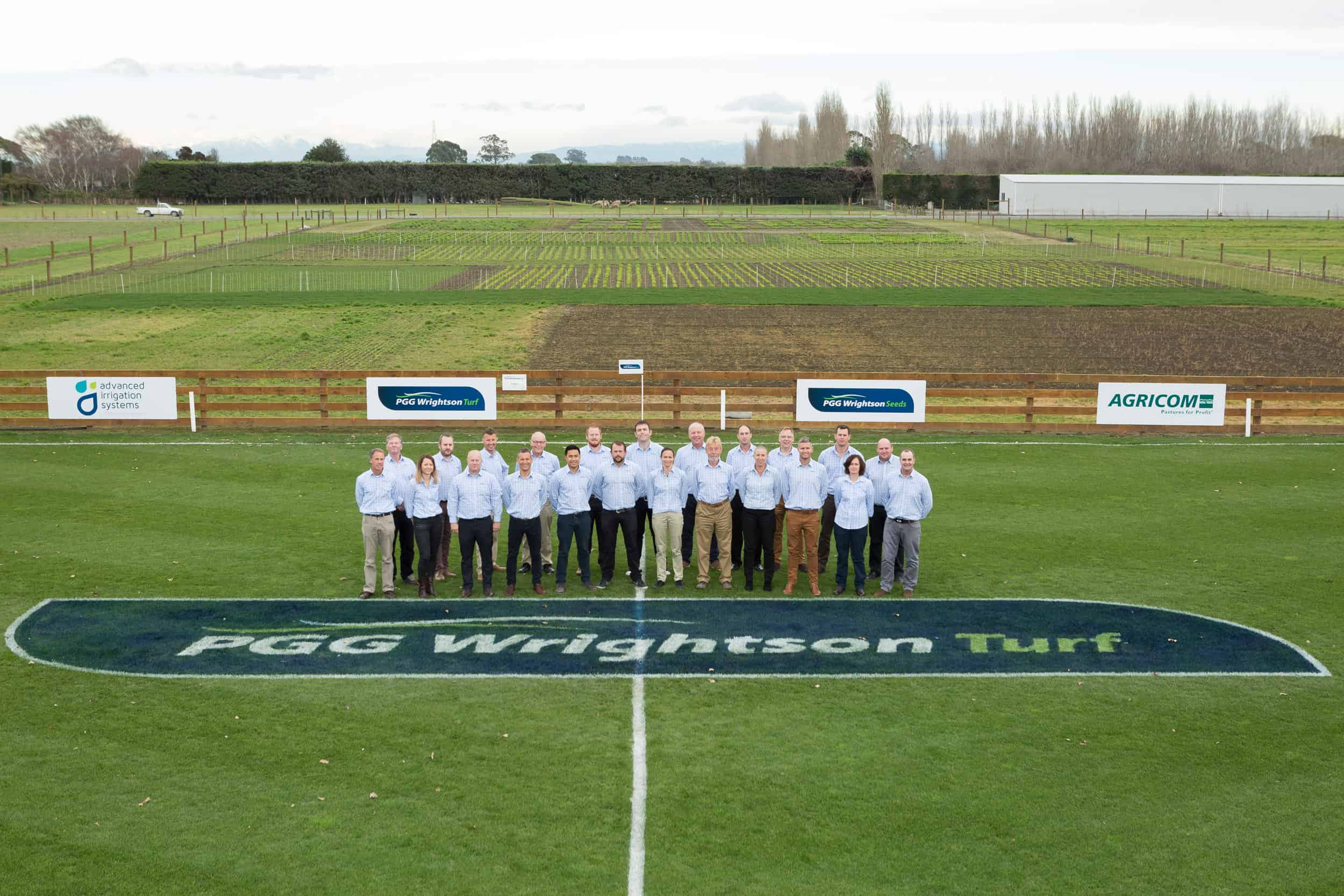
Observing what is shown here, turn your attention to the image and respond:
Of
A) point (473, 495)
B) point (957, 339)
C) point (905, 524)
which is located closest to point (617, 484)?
point (473, 495)

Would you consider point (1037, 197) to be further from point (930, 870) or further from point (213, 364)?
point (930, 870)

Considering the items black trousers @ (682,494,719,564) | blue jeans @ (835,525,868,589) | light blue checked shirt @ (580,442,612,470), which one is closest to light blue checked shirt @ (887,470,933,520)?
blue jeans @ (835,525,868,589)

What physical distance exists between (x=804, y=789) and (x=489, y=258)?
5850 cm

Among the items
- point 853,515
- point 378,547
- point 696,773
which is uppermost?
point 853,515

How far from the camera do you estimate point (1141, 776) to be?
31.6ft

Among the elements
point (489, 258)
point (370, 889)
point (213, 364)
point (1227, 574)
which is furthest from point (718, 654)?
point (489, 258)

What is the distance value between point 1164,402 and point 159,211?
88830mm

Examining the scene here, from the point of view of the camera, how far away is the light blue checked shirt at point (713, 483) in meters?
14.4

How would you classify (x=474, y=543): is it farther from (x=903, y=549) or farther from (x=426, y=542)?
(x=903, y=549)

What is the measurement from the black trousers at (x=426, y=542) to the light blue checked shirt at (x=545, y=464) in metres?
0.91

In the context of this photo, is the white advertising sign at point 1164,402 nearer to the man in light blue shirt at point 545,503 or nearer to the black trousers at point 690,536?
the black trousers at point 690,536

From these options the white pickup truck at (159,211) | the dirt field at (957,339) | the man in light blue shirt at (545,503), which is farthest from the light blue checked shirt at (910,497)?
the white pickup truck at (159,211)

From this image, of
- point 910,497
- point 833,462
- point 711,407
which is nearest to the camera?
point 910,497

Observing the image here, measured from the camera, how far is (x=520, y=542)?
1429 cm
